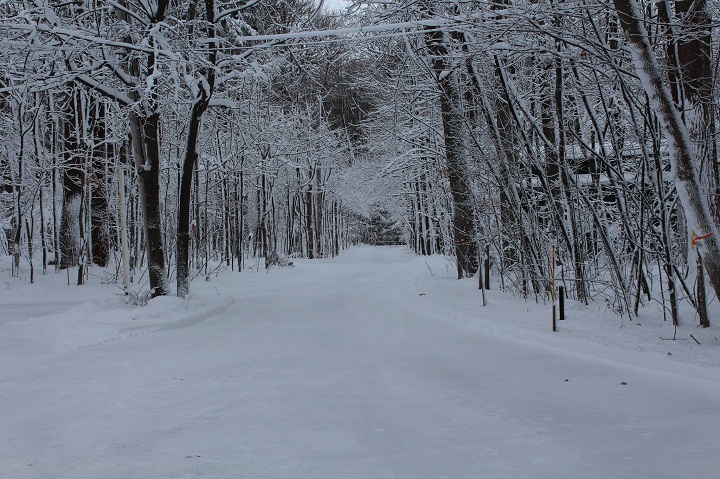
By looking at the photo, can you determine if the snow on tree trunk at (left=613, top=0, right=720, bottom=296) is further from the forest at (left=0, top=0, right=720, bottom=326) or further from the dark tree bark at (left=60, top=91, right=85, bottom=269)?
the dark tree bark at (left=60, top=91, right=85, bottom=269)

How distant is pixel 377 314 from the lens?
1102cm

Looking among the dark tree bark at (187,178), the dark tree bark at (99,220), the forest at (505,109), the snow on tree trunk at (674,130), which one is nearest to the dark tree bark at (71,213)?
the forest at (505,109)

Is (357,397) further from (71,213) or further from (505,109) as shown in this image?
(71,213)

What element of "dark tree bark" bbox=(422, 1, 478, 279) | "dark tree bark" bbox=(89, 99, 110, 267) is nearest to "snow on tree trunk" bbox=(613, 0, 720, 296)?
"dark tree bark" bbox=(422, 1, 478, 279)

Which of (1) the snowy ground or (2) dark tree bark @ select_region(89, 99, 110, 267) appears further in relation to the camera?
(2) dark tree bark @ select_region(89, 99, 110, 267)

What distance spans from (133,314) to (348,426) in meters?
6.32

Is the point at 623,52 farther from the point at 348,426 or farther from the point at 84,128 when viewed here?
the point at 84,128

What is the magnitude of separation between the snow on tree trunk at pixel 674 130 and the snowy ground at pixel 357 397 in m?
1.23

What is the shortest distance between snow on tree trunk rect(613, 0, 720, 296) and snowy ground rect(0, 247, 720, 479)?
1233mm

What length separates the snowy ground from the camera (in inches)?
135

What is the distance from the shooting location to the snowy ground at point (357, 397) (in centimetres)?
343

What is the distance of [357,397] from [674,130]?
15.4ft

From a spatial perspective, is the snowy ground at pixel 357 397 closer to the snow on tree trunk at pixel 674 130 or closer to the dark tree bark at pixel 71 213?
the snow on tree trunk at pixel 674 130

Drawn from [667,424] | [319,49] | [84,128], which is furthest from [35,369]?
[84,128]
